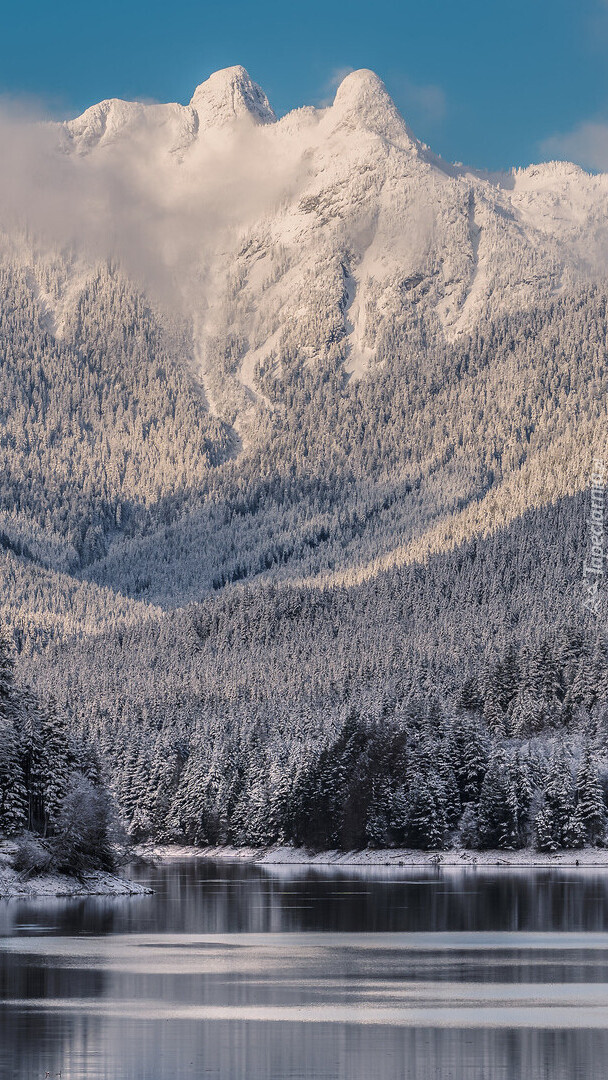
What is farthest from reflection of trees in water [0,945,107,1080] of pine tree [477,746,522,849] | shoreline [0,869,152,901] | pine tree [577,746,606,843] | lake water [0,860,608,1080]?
pine tree [577,746,606,843]

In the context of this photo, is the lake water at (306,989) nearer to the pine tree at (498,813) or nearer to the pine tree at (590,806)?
the pine tree at (590,806)

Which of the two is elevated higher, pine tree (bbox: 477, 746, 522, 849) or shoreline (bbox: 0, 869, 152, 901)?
pine tree (bbox: 477, 746, 522, 849)

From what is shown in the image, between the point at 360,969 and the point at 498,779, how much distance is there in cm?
11685

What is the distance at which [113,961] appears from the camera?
8225 cm

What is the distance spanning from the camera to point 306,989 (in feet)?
238

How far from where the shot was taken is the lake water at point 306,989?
53.7 meters

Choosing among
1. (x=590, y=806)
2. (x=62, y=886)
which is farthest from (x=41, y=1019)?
(x=590, y=806)

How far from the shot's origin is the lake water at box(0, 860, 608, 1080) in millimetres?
53656

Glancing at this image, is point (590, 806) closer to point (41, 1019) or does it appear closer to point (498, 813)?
point (498, 813)

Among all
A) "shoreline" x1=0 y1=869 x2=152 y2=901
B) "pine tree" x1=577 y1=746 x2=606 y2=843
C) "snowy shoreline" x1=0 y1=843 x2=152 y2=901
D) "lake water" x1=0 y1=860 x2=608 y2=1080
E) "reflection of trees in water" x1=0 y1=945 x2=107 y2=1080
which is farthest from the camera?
"pine tree" x1=577 y1=746 x2=606 y2=843

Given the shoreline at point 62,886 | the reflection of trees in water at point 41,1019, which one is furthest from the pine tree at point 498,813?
the reflection of trees in water at point 41,1019

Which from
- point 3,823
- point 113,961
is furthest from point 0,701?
point 113,961

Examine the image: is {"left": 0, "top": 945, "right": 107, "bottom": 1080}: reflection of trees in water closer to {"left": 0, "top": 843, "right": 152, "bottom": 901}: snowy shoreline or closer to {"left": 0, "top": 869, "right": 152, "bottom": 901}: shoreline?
{"left": 0, "top": 843, "right": 152, "bottom": 901}: snowy shoreline

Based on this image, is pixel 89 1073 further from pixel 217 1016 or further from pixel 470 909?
pixel 470 909
